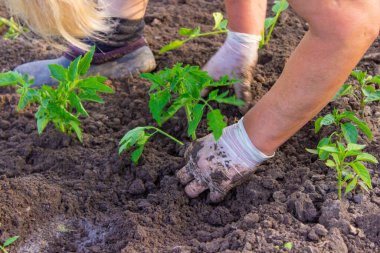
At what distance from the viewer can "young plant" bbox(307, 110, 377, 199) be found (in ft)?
6.36

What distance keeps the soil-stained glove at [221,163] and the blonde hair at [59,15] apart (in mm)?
584

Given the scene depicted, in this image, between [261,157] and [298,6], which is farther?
[261,157]

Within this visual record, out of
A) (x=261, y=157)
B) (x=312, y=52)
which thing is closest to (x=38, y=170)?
(x=261, y=157)

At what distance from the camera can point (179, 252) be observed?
1871 mm

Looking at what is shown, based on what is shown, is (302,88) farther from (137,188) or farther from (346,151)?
(137,188)

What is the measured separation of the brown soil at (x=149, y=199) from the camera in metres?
1.91

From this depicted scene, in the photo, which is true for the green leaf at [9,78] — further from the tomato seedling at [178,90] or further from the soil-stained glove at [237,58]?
the soil-stained glove at [237,58]

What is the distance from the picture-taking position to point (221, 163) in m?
2.08

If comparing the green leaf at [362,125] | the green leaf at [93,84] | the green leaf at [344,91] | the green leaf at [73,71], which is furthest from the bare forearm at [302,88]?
the green leaf at [73,71]

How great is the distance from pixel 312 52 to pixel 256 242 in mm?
617

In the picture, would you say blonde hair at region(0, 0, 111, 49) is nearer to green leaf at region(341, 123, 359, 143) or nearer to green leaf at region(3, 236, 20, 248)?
green leaf at region(3, 236, 20, 248)

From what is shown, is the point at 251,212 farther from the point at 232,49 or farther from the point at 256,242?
the point at 232,49

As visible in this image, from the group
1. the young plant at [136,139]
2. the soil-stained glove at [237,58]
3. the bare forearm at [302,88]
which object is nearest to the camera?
the bare forearm at [302,88]

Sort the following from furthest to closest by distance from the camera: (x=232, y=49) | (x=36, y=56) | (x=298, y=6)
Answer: (x=36, y=56), (x=232, y=49), (x=298, y=6)
